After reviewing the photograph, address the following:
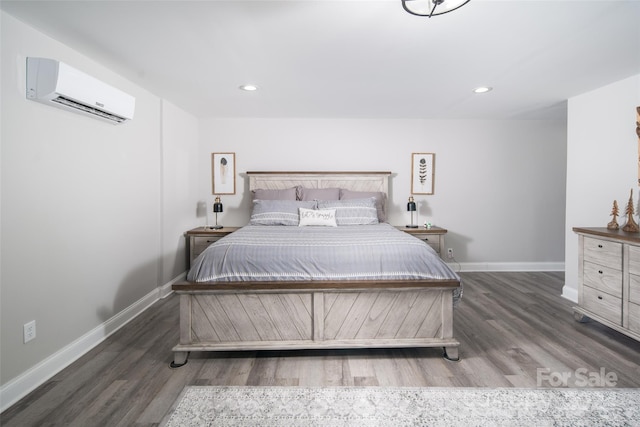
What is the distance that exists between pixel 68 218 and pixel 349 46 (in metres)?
2.37

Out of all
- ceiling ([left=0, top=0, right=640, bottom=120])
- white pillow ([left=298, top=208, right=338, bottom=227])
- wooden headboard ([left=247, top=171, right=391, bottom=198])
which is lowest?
white pillow ([left=298, top=208, right=338, bottom=227])

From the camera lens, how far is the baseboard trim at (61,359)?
1801 millimetres

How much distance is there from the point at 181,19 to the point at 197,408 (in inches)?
89.9

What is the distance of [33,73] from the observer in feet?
6.26

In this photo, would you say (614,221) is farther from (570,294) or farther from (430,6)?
(430,6)

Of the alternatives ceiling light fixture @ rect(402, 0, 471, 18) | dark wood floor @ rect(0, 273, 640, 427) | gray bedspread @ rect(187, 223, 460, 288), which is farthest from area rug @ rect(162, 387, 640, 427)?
ceiling light fixture @ rect(402, 0, 471, 18)

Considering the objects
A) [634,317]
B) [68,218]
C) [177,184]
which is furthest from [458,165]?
A: [68,218]

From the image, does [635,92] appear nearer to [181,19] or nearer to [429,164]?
[429,164]

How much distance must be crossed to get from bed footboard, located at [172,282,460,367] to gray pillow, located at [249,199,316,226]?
1474 mm

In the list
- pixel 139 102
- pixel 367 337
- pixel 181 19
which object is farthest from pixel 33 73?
pixel 367 337

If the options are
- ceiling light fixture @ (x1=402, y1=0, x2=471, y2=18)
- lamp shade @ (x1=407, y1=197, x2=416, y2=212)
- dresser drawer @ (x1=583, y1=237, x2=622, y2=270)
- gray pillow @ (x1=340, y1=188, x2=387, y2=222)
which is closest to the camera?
ceiling light fixture @ (x1=402, y1=0, x2=471, y2=18)

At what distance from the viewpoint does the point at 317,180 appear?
174 inches

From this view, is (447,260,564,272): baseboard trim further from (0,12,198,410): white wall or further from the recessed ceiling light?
(0,12,198,410): white wall

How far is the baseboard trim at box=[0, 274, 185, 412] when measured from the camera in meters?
1.80
